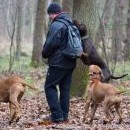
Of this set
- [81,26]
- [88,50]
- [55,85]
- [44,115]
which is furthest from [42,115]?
[81,26]

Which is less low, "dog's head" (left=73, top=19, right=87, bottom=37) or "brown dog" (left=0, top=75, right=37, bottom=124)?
"dog's head" (left=73, top=19, right=87, bottom=37)

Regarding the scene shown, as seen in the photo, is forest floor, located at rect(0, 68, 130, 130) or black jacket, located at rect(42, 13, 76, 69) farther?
black jacket, located at rect(42, 13, 76, 69)

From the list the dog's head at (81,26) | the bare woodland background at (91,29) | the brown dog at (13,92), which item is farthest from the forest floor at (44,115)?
the dog's head at (81,26)

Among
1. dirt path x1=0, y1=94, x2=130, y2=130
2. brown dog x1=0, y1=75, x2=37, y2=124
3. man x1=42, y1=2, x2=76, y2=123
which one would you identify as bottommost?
dirt path x1=0, y1=94, x2=130, y2=130

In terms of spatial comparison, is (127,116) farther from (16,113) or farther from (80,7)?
(80,7)

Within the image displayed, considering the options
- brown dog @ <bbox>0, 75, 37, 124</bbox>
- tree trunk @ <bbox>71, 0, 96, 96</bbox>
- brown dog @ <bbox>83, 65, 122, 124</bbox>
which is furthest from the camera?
tree trunk @ <bbox>71, 0, 96, 96</bbox>

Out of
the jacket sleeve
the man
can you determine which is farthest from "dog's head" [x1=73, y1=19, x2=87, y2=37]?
the jacket sleeve

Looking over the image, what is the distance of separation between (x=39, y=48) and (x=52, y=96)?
15.0m

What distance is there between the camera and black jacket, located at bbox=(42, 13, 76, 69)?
984 cm

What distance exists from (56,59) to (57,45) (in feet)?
0.97

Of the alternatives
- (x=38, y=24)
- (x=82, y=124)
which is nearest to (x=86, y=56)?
(x=82, y=124)

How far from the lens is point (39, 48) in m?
25.1

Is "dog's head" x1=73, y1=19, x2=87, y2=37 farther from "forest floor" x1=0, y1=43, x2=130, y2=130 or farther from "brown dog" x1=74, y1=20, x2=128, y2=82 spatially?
"forest floor" x1=0, y1=43, x2=130, y2=130

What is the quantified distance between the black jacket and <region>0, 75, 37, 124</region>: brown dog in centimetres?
72
